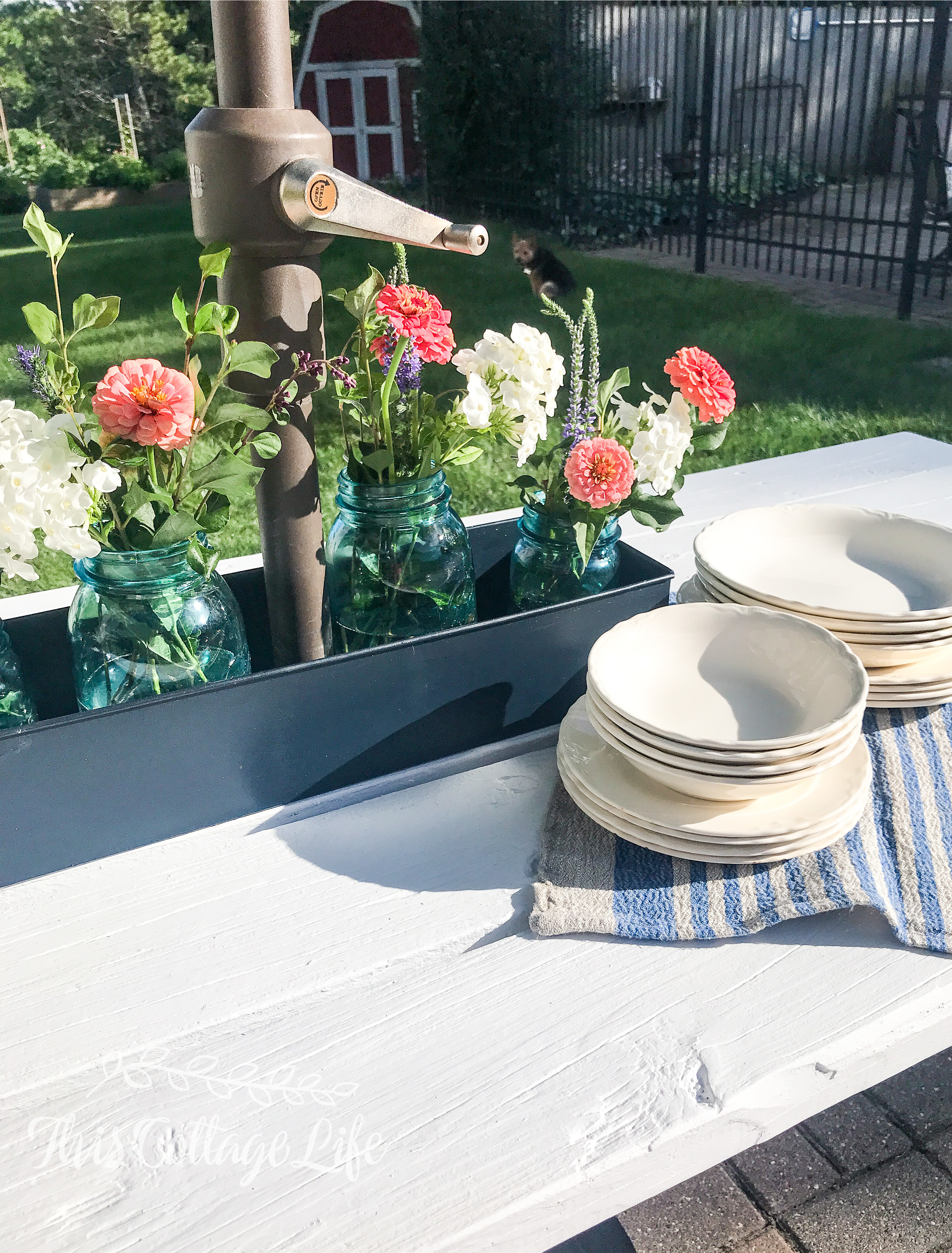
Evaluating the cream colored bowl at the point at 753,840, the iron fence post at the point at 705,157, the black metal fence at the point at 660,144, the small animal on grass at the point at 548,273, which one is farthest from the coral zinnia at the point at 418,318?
the iron fence post at the point at 705,157

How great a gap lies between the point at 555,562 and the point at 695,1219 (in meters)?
0.82

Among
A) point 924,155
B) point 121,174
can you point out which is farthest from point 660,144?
point 121,174

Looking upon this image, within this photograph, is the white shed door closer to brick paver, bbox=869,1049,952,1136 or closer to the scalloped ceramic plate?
brick paver, bbox=869,1049,952,1136

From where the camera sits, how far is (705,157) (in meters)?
6.30

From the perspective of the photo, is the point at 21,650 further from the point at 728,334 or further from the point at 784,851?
A: the point at 728,334

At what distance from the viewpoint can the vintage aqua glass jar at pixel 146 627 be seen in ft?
2.25

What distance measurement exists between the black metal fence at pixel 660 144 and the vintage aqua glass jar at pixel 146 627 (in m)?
5.71

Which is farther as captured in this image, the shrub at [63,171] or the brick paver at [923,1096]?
the shrub at [63,171]

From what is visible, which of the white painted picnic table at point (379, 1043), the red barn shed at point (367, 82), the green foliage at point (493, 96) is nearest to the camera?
the white painted picnic table at point (379, 1043)

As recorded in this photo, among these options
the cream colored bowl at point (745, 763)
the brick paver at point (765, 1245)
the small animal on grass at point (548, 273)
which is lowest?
the brick paver at point (765, 1245)

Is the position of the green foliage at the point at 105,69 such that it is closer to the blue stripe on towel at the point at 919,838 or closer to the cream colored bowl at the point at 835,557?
the cream colored bowl at the point at 835,557

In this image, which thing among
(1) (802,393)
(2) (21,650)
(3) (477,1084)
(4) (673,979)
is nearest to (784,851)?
(4) (673,979)

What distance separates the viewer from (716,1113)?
21.1 inches

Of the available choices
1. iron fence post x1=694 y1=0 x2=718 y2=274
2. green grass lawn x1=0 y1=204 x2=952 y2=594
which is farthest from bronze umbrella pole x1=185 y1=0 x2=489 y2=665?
iron fence post x1=694 y1=0 x2=718 y2=274
